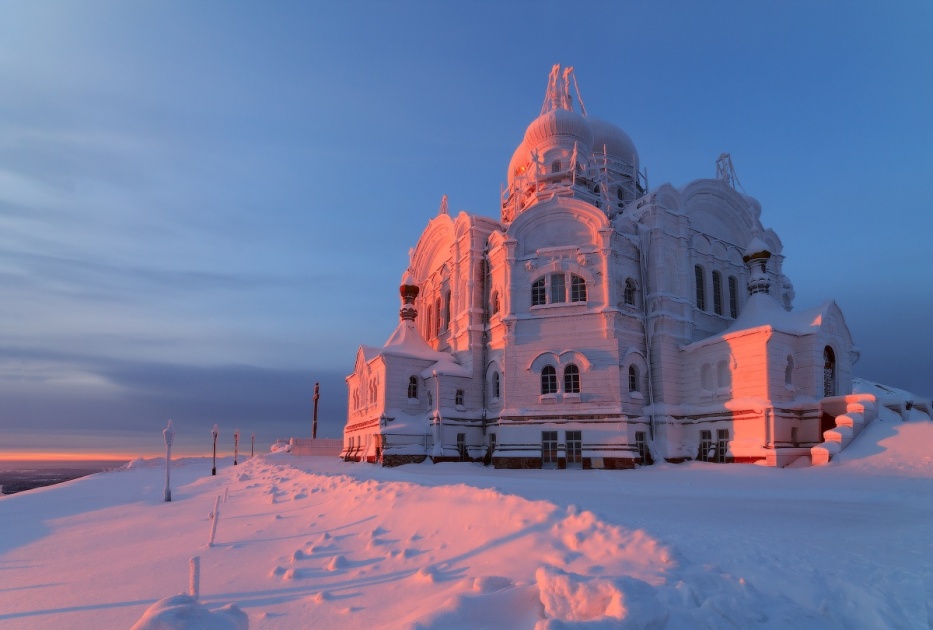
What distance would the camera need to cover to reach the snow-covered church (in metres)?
25.2

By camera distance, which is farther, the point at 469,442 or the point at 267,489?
the point at 469,442

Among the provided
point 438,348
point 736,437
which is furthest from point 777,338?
point 438,348

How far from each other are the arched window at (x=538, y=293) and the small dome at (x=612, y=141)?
16.8 metres

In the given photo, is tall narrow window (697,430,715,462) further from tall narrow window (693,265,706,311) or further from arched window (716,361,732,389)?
tall narrow window (693,265,706,311)

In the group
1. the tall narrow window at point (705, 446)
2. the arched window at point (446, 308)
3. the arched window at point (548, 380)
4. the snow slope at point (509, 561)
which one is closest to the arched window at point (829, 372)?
the tall narrow window at point (705, 446)

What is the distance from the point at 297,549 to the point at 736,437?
21.3 metres

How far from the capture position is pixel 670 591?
18.3ft

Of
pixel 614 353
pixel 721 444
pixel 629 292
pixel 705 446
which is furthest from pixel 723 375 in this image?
pixel 629 292

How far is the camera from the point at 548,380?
1103 inches

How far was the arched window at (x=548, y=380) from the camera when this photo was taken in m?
27.9

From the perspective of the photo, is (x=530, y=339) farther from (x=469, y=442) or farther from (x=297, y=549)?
(x=297, y=549)

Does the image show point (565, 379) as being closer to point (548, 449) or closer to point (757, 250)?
point (548, 449)

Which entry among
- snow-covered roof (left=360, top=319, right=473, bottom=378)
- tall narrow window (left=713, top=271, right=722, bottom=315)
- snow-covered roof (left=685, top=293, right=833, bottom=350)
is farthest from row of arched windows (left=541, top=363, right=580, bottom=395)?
tall narrow window (left=713, top=271, right=722, bottom=315)

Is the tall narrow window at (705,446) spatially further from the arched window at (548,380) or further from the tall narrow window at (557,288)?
the tall narrow window at (557,288)
